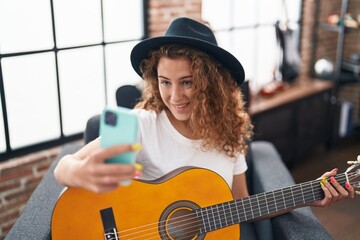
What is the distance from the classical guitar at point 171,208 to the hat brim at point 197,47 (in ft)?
1.31

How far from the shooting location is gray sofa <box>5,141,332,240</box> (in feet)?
5.13

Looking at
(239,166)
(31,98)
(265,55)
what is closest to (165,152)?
(239,166)

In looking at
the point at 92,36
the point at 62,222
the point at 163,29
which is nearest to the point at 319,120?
the point at 163,29

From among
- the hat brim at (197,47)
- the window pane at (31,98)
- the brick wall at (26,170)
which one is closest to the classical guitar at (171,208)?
the hat brim at (197,47)

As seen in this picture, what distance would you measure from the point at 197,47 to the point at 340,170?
2.70 metres

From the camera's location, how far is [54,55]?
2533 mm

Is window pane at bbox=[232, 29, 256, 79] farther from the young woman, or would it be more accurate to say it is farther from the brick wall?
the young woman

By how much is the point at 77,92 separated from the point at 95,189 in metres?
1.98

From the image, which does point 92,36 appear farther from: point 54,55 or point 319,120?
point 319,120

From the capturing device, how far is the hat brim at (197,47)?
4.88 feet

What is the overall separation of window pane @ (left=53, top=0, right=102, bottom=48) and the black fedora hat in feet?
3.78

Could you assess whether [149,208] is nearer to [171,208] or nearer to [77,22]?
[171,208]

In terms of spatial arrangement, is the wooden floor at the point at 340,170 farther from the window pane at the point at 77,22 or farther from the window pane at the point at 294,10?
the window pane at the point at 77,22

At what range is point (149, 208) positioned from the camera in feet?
4.82
